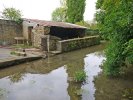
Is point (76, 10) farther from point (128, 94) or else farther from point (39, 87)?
point (128, 94)

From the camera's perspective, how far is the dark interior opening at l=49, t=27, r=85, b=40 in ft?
85.0

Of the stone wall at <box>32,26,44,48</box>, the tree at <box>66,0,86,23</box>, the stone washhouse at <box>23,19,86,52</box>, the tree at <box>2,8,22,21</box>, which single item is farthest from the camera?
the tree at <box>66,0,86,23</box>

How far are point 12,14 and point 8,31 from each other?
3.24 metres

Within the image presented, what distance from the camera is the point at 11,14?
25922 millimetres

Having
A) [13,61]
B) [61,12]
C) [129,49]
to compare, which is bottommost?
[13,61]

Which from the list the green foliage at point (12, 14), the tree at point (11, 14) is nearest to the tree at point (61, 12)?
the green foliage at point (12, 14)

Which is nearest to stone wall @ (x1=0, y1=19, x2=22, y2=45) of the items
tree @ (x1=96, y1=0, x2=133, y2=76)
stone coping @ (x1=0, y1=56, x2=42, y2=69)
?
stone coping @ (x1=0, y1=56, x2=42, y2=69)

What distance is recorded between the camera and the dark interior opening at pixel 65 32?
25909mm

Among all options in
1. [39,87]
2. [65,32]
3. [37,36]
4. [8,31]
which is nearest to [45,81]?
[39,87]

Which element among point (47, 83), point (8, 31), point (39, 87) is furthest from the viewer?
point (8, 31)

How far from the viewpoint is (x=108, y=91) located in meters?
10.4

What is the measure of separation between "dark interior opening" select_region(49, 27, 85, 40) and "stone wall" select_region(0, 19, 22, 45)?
3.47 m

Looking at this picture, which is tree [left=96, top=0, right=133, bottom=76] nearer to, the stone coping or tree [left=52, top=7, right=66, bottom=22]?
the stone coping

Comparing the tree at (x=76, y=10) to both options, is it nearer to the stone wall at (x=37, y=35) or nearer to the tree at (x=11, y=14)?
the tree at (x=11, y=14)
